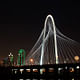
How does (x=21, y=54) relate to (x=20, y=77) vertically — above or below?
above

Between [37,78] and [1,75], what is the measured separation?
260 cm

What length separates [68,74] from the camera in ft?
30.3

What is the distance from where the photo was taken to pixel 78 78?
923 centimetres

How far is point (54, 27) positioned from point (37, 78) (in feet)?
71.1

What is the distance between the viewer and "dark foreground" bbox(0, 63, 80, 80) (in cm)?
927

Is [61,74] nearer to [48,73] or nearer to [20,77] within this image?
[48,73]

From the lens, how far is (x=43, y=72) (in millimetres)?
9766

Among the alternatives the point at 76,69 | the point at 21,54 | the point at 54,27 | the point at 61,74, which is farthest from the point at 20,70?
the point at 21,54

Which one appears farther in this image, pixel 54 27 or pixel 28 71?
pixel 54 27

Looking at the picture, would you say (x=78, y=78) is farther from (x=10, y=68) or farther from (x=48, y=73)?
(x=10, y=68)

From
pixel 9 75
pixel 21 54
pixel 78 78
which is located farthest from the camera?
pixel 21 54

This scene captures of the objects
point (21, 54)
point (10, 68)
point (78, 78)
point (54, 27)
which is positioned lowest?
point (78, 78)

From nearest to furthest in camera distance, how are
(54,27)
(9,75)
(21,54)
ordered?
(9,75)
(54,27)
(21,54)

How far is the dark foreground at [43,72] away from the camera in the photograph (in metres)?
9.27
